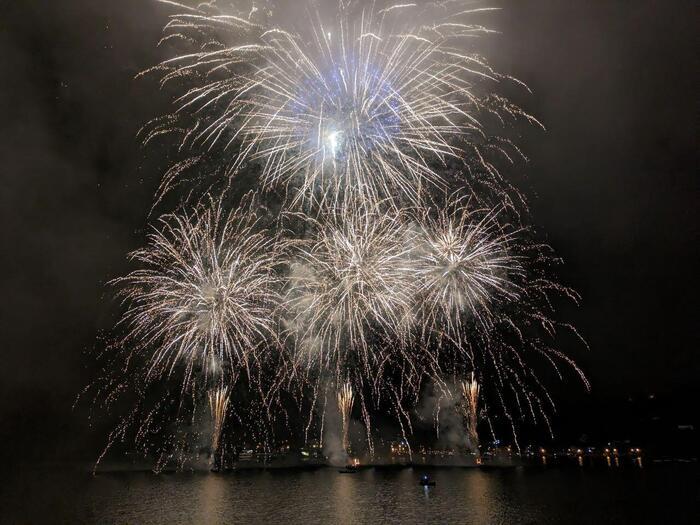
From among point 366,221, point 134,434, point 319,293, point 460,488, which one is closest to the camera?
point 366,221

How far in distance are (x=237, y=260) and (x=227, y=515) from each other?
19617 mm

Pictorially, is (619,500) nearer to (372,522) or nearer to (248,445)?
(372,522)

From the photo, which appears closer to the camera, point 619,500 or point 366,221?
point 366,221

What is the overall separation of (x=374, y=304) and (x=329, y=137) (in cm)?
979

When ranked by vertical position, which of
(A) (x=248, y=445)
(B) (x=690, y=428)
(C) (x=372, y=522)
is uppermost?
(B) (x=690, y=428)

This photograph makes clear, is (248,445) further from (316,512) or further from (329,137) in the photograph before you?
(329,137)

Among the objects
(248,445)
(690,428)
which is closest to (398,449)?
(248,445)

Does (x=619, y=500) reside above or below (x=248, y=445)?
below

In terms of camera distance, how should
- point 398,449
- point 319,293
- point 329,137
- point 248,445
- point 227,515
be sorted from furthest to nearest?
point 398,449, point 248,445, point 227,515, point 319,293, point 329,137

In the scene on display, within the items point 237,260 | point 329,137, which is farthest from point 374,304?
point 329,137

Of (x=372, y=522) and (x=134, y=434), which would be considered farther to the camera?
(x=134, y=434)

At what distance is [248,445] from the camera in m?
116

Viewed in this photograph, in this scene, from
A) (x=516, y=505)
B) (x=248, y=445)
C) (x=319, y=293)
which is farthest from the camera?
(x=248, y=445)

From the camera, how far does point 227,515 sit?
35.4 meters
